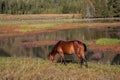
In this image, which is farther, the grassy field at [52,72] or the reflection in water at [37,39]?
the reflection in water at [37,39]

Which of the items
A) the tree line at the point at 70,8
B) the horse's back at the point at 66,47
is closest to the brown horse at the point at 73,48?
the horse's back at the point at 66,47

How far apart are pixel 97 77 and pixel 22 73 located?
3.62 metres

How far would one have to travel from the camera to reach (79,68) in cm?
1498

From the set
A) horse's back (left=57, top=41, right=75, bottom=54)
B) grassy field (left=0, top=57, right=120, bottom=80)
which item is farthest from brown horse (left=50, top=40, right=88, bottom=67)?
grassy field (left=0, top=57, right=120, bottom=80)

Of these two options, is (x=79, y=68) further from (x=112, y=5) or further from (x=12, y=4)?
(x=12, y=4)

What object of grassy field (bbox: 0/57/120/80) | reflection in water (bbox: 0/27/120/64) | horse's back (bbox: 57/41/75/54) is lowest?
reflection in water (bbox: 0/27/120/64)

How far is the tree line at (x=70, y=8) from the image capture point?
326 ft

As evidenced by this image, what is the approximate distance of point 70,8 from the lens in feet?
531

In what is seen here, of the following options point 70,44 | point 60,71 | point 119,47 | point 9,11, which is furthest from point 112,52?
point 9,11

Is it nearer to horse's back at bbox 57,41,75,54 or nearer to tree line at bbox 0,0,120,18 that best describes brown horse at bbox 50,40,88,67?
horse's back at bbox 57,41,75,54

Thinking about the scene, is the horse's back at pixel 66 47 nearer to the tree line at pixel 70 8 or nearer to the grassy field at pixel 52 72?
the grassy field at pixel 52 72

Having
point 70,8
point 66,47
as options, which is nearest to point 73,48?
point 66,47

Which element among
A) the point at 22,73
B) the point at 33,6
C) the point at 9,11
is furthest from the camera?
the point at 33,6

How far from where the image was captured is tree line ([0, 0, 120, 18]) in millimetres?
99312
